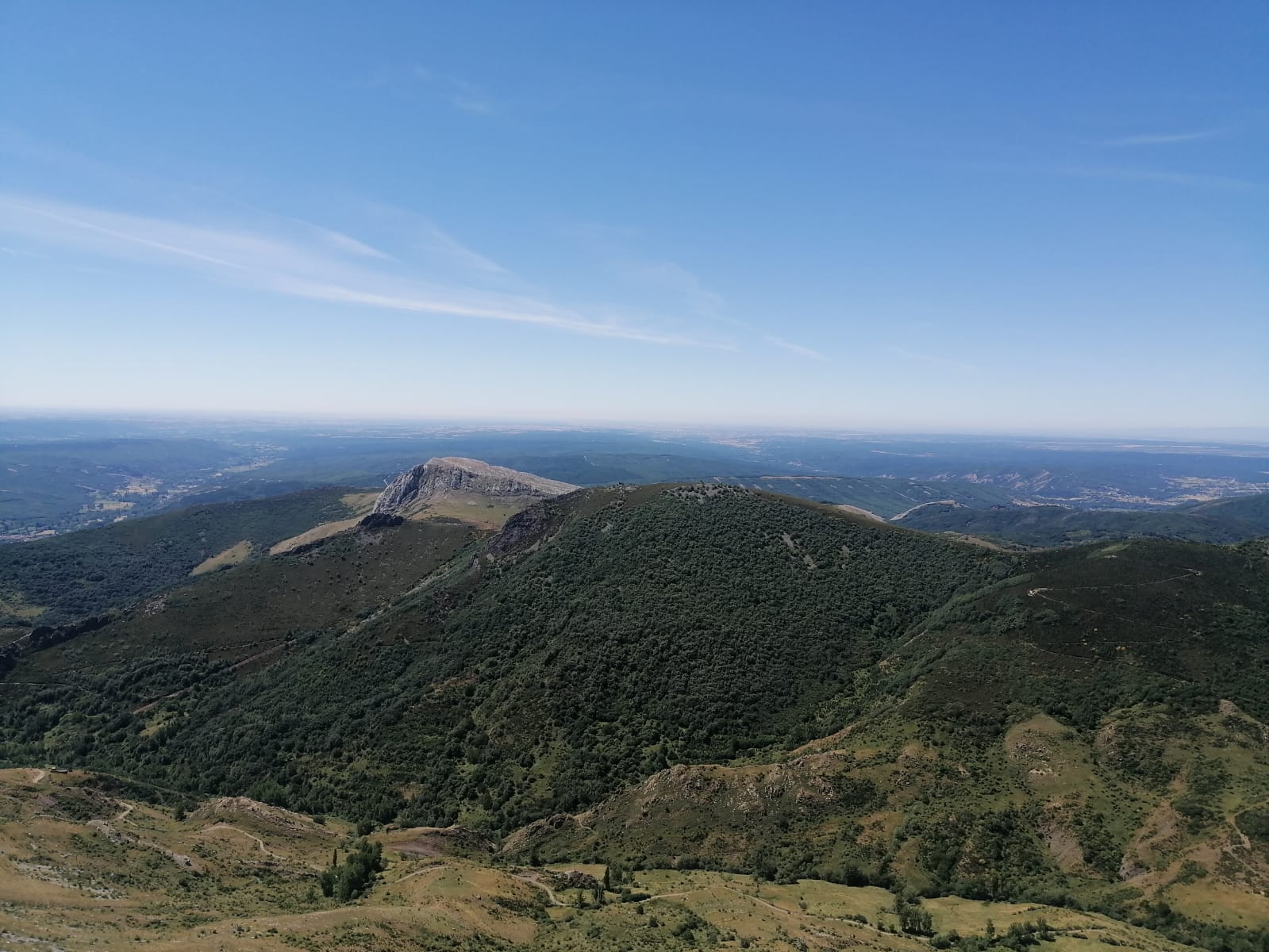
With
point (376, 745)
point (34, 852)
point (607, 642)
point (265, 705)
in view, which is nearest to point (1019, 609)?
point (607, 642)

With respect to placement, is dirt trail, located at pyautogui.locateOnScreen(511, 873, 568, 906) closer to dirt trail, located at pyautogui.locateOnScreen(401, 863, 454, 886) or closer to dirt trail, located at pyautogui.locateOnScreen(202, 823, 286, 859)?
dirt trail, located at pyautogui.locateOnScreen(401, 863, 454, 886)

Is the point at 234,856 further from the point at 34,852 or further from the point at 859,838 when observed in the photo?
the point at 859,838

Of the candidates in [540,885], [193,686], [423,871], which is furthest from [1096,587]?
[193,686]

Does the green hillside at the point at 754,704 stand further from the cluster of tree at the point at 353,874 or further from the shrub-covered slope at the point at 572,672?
the cluster of tree at the point at 353,874

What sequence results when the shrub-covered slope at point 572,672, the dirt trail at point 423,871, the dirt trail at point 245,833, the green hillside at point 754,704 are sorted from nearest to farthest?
1. the dirt trail at point 423,871
2. the green hillside at point 754,704
3. the dirt trail at point 245,833
4. the shrub-covered slope at point 572,672

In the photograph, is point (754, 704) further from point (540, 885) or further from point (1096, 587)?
point (1096, 587)

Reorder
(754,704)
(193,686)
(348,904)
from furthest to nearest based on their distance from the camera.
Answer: (193,686), (754,704), (348,904)

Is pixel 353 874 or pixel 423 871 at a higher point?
pixel 353 874

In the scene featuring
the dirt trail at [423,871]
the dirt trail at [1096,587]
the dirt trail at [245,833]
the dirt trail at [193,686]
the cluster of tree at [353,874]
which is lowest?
the dirt trail at [193,686]

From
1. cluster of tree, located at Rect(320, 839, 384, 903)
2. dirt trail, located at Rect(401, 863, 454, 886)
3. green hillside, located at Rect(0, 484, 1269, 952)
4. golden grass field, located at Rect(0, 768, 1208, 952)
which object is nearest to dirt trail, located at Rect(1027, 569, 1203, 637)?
green hillside, located at Rect(0, 484, 1269, 952)

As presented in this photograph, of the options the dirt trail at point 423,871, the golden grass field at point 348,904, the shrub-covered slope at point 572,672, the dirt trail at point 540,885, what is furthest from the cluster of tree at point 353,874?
the shrub-covered slope at point 572,672

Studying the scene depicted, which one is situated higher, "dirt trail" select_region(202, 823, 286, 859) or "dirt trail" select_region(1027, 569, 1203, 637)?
"dirt trail" select_region(1027, 569, 1203, 637)
